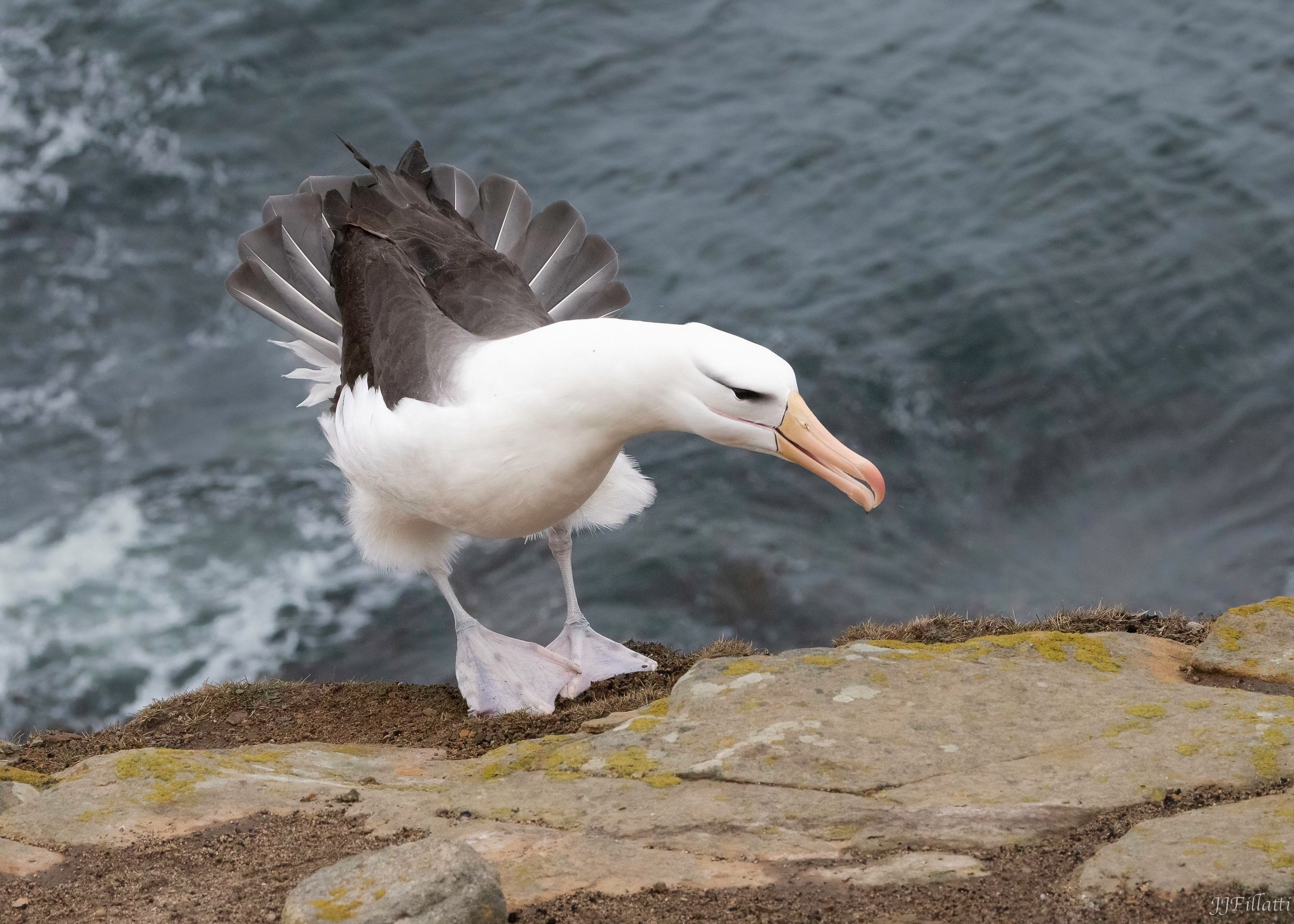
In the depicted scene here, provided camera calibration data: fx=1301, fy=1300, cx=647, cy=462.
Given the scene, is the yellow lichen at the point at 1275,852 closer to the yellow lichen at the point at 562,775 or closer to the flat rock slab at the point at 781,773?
the flat rock slab at the point at 781,773

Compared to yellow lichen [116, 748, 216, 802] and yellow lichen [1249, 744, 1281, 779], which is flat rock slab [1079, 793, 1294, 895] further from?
yellow lichen [116, 748, 216, 802]

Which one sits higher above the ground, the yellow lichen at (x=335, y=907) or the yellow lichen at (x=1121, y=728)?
the yellow lichen at (x=335, y=907)

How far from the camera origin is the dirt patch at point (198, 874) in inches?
156

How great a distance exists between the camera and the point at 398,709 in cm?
666

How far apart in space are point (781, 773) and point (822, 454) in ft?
4.15

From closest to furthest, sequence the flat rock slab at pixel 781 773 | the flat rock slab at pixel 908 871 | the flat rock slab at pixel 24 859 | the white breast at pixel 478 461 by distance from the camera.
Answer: the flat rock slab at pixel 908 871 → the flat rock slab at pixel 781 773 → the flat rock slab at pixel 24 859 → the white breast at pixel 478 461

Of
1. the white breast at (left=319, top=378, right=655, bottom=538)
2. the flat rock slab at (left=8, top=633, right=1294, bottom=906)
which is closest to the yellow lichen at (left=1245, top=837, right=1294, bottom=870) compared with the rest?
the flat rock slab at (left=8, top=633, right=1294, bottom=906)

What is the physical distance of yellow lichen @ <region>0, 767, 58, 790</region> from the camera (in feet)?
16.7

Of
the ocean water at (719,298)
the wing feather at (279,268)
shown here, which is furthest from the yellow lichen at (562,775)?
the ocean water at (719,298)

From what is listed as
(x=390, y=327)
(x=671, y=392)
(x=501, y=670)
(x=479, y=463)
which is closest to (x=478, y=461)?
(x=479, y=463)

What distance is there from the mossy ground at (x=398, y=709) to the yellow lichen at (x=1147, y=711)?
1.16 m

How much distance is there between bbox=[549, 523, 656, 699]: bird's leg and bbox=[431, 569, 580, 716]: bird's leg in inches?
2.5

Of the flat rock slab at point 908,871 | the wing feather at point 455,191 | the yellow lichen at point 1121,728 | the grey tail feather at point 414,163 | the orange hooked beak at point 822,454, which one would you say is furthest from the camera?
the wing feather at point 455,191

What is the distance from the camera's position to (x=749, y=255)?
42.0ft
